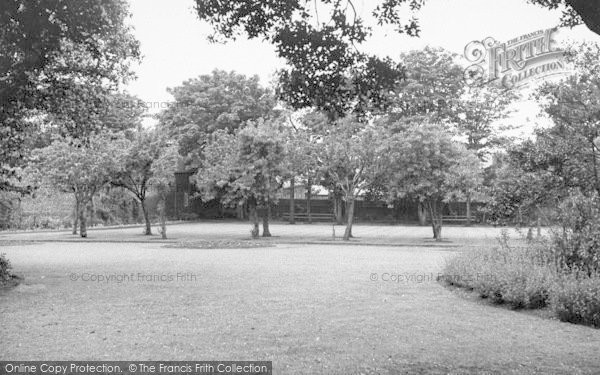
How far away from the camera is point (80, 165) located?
1122 inches

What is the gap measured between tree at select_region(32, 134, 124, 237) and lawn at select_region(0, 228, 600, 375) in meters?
14.0

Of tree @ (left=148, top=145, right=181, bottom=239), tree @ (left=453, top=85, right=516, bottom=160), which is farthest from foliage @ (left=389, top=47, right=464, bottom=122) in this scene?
tree @ (left=148, top=145, right=181, bottom=239)

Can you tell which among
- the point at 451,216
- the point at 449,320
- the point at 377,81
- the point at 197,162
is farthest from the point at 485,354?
the point at 197,162

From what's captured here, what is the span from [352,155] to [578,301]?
19.7m

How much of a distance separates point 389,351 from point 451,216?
42390 mm

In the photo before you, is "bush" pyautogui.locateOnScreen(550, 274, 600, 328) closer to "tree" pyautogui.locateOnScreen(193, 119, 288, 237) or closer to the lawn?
the lawn

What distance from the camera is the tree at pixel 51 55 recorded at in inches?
370

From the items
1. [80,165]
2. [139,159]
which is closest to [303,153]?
[139,159]

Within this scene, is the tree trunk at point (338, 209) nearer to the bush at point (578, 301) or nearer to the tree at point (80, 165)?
the tree at point (80, 165)

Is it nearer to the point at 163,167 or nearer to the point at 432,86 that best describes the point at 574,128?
the point at 163,167

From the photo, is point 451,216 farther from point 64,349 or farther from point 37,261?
point 64,349

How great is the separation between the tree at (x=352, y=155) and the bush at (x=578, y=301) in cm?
1842

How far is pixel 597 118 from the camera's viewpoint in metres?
12.0

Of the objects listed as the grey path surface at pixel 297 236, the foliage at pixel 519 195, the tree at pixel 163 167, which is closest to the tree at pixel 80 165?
the tree at pixel 163 167
